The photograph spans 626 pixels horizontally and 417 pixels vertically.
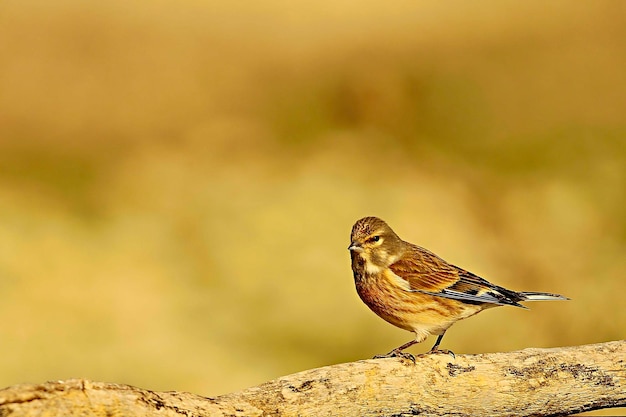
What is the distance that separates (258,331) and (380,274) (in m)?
2.12

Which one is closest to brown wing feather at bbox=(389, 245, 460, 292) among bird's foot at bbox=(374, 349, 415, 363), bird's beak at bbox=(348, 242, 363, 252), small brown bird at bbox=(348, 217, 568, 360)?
small brown bird at bbox=(348, 217, 568, 360)

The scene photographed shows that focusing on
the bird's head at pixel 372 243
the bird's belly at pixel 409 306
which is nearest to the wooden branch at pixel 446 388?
the bird's belly at pixel 409 306

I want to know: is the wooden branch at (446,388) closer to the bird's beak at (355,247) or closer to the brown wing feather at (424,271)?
the brown wing feather at (424,271)

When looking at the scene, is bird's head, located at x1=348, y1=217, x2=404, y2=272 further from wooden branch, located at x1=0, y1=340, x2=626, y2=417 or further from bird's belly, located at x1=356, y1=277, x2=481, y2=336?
wooden branch, located at x1=0, y1=340, x2=626, y2=417

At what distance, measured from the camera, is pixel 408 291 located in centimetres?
300

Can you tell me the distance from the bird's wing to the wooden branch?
22 cm

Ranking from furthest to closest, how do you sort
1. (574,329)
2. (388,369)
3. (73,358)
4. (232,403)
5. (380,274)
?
(574,329) < (73,358) < (380,274) < (388,369) < (232,403)

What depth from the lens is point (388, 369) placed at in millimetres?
2740

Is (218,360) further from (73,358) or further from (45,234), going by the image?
(45,234)

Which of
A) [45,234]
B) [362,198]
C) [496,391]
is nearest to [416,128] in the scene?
[362,198]

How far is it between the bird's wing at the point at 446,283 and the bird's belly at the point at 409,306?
0.03 meters

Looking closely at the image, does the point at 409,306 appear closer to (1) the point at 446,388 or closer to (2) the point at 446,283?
(2) the point at 446,283

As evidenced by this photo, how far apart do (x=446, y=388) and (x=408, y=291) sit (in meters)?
0.37

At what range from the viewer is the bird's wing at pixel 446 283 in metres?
3.00
